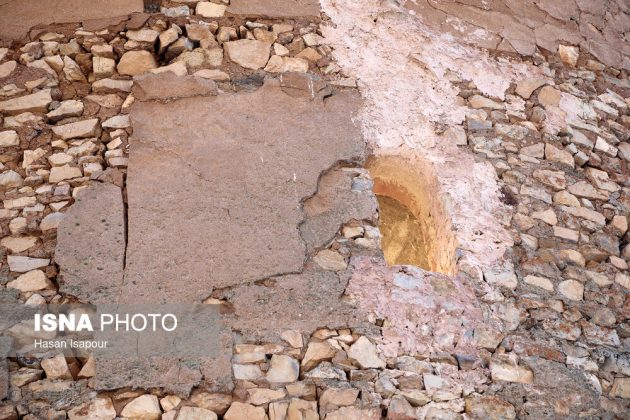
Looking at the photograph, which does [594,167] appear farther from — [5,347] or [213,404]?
[5,347]

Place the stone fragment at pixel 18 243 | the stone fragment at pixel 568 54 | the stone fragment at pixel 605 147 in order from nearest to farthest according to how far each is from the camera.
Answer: the stone fragment at pixel 18 243 < the stone fragment at pixel 605 147 < the stone fragment at pixel 568 54

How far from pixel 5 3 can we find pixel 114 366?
2.06m

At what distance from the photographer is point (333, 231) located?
2.77 m

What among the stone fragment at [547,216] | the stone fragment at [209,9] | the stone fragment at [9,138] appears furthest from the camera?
the stone fragment at [209,9]

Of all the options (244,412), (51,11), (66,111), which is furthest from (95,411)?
(51,11)

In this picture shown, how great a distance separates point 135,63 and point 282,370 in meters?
1.69

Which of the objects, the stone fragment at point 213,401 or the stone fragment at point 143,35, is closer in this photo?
the stone fragment at point 213,401

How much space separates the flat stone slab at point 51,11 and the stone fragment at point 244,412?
83.1 inches

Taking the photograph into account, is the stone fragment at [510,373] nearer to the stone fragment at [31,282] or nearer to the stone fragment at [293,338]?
the stone fragment at [293,338]

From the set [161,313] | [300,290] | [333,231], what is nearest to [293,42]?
[333,231]

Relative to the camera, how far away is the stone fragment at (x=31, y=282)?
7.97 ft

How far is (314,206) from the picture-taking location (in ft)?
9.27

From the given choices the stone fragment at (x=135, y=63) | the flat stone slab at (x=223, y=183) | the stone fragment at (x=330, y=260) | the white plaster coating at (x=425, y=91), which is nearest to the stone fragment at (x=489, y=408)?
the white plaster coating at (x=425, y=91)
